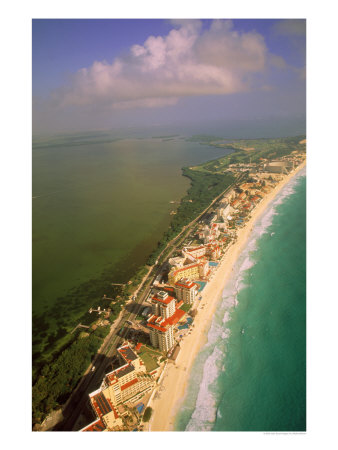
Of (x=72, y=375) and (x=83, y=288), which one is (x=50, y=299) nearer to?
(x=83, y=288)

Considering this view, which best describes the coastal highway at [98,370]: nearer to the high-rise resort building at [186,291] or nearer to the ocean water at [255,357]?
the high-rise resort building at [186,291]

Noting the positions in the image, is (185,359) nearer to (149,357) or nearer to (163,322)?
(149,357)

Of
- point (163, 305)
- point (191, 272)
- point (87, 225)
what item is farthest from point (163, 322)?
point (87, 225)

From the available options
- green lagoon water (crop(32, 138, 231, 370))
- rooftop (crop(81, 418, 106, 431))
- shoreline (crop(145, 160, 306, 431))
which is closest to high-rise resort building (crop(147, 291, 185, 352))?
shoreline (crop(145, 160, 306, 431))

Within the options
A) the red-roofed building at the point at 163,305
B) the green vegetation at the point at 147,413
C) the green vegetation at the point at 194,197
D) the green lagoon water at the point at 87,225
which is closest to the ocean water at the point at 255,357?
the green vegetation at the point at 147,413

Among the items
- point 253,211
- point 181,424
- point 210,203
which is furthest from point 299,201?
point 181,424

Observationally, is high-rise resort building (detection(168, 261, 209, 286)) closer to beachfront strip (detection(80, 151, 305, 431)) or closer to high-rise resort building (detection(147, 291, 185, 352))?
beachfront strip (detection(80, 151, 305, 431))
